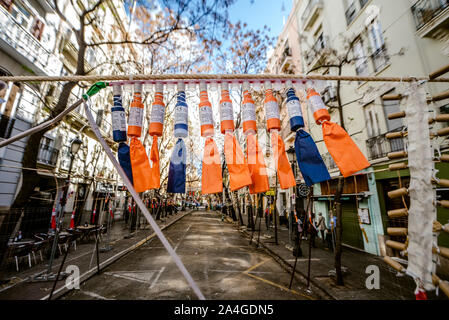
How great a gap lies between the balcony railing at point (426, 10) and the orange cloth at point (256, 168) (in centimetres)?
1017

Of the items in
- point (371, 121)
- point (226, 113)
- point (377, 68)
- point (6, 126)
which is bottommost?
point (226, 113)

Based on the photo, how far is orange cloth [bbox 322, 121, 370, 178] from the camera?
6.99 feet

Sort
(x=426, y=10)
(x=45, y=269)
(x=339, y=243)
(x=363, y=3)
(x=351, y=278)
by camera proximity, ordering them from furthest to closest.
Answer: (x=363, y=3) → (x=426, y=10) → (x=45, y=269) → (x=351, y=278) → (x=339, y=243)

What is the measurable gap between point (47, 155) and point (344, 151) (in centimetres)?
1788

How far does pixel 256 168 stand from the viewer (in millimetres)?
2305

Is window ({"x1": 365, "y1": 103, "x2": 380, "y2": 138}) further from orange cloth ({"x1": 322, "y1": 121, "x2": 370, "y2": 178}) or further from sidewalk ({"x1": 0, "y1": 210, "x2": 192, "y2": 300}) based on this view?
sidewalk ({"x1": 0, "y1": 210, "x2": 192, "y2": 300})

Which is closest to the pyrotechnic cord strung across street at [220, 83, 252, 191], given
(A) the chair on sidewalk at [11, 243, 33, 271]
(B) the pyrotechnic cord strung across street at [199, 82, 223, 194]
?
(B) the pyrotechnic cord strung across street at [199, 82, 223, 194]

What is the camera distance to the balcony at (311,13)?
14538mm

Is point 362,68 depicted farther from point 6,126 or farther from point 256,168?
point 6,126

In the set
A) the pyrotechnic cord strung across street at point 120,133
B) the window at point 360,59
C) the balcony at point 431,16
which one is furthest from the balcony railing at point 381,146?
the pyrotechnic cord strung across street at point 120,133

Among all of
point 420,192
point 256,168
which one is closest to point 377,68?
point 420,192
